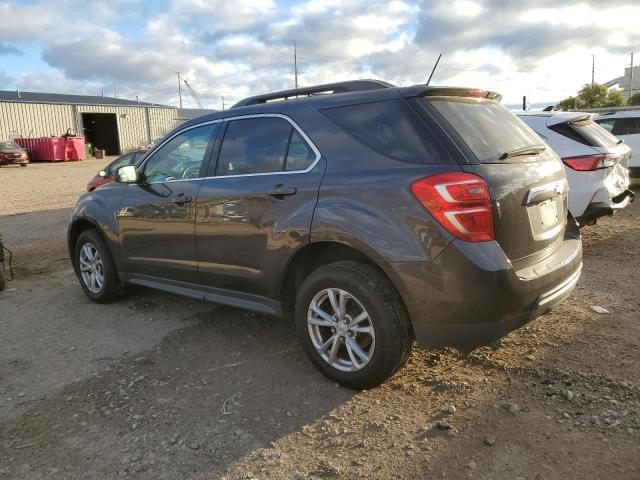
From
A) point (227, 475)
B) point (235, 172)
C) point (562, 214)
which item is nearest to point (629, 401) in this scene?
point (562, 214)

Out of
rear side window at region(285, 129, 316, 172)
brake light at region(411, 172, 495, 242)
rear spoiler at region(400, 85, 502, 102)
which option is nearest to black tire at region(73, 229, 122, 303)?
rear side window at region(285, 129, 316, 172)

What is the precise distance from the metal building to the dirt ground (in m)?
39.6

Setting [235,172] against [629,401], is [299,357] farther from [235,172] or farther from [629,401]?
[629,401]

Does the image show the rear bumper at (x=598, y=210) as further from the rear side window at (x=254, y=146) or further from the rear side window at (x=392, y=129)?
the rear side window at (x=254, y=146)

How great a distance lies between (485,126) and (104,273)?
12.0 ft

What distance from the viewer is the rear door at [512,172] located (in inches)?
114

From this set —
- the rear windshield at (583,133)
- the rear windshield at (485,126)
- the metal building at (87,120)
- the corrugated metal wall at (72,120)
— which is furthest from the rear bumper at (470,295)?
the metal building at (87,120)

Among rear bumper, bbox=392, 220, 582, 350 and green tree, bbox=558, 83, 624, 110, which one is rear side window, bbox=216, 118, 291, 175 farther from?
green tree, bbox=558, 83, 624, 110

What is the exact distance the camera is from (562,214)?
11.5 ft

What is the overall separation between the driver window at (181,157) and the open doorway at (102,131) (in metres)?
43.9

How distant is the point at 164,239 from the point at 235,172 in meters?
0.97

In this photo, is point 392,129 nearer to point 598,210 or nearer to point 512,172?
point 512,172

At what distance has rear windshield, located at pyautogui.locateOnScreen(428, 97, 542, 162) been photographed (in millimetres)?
3049

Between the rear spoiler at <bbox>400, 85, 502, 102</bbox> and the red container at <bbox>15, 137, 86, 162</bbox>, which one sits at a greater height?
the red container at <bbox>15, 137, 86, 162</bbox>
